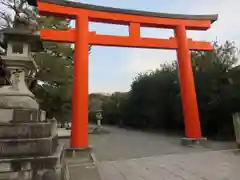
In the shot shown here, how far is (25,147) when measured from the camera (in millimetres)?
2889

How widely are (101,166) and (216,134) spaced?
767 centimetres

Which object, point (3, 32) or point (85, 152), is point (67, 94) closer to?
point (85, 152)

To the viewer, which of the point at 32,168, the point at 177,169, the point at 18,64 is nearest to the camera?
the point at 32,168

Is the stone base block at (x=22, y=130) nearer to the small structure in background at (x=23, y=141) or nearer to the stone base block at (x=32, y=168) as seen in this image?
the small structure in background at (x=23, y=141)

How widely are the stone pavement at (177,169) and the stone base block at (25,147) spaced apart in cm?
167

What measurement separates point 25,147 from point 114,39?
19.2 ft

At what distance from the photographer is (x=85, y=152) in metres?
6.63

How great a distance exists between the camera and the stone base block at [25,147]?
2826 mm

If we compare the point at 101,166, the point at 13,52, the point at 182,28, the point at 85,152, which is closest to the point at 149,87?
the point at 182,28

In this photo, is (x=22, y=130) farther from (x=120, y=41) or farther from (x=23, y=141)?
(x=120, y=41)

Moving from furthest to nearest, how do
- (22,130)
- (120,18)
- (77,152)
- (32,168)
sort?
(120,18)
(77,152)
(22,130)
(32,168)

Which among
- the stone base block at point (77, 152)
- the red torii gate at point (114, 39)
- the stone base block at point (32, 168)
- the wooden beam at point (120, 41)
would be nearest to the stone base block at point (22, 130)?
the stone base block at point (32, 168)

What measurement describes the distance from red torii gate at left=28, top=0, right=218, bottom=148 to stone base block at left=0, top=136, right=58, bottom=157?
3.87 meters

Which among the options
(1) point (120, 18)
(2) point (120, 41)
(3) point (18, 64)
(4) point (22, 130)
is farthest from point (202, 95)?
(4) point (22, 130)
